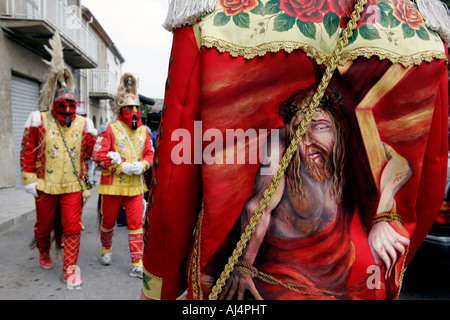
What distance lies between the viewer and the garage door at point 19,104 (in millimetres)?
9789

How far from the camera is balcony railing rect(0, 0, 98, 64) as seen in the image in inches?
371

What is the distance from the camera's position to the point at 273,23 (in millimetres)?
1096

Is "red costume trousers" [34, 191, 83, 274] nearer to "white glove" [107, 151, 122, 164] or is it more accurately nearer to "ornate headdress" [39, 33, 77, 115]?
"white glove" [107, 151, 122, 164]

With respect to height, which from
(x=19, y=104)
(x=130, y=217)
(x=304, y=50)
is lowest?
(x=130, y=217)

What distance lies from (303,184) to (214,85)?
16.8 inches

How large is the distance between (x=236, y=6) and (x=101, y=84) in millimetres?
24547

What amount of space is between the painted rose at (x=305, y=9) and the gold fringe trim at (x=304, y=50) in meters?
0.08

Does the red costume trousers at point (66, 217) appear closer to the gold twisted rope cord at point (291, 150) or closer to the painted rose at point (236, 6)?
the gold twisted rope cord at point (291, 150)

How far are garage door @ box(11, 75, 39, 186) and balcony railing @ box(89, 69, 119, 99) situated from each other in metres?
11.8

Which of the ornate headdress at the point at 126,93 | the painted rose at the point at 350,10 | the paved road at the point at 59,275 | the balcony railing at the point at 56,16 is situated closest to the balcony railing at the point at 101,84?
the balcony railing at the point at 56,16

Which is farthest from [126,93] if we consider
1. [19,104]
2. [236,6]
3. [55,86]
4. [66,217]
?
[19,104]

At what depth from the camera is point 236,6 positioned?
43.6 inches

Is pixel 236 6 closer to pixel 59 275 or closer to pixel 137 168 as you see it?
pixel 137 168
